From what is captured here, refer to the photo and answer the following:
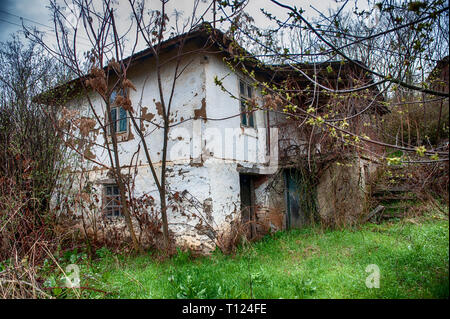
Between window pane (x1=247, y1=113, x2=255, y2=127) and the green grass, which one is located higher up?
window pane (x1=247, y1=113, x2=255, y2=127)

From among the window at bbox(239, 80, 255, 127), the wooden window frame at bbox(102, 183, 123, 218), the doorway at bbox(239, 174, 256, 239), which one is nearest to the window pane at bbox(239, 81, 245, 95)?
the window at bbox(239, 80, 255, 127)

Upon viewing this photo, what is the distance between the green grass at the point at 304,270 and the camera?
135 inches

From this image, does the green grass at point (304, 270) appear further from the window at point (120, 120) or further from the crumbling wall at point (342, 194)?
the window at point (120, 120)

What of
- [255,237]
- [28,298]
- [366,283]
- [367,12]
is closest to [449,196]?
[366,283]

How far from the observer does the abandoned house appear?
6.21 m

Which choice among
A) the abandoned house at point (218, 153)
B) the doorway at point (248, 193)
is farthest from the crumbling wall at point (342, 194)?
the doorway at point (248, 193)

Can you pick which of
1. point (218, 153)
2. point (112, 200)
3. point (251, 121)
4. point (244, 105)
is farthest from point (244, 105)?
point (112, 200)

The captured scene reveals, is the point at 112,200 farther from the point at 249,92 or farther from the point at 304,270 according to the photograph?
the point at 304,270

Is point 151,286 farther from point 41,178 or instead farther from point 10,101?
point 10,101

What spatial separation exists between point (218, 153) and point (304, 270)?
3.15 m

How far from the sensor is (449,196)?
7.40 feet

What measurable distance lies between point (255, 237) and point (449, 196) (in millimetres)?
5482

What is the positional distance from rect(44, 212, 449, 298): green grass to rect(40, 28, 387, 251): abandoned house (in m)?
1.18

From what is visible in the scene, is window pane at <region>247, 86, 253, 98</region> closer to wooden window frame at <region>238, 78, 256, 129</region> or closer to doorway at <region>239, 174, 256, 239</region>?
wooden window frame at <region>238, 78, 256, 129</region>
